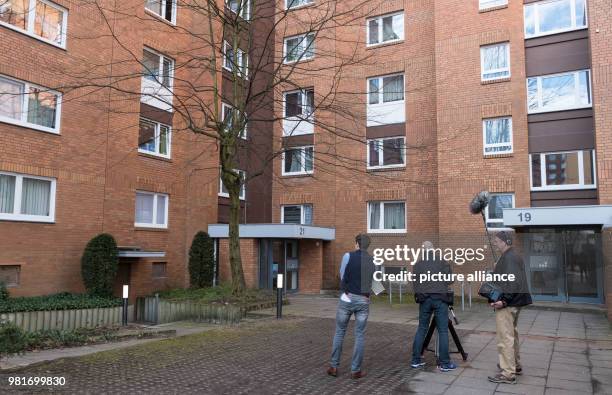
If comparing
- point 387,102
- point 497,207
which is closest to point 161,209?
point 387,102

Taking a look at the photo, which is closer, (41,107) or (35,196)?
(35,196)

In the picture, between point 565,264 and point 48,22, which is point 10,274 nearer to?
point 48,22

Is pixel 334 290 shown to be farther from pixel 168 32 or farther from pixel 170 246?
pixel 168 32

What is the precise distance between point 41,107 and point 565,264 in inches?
690

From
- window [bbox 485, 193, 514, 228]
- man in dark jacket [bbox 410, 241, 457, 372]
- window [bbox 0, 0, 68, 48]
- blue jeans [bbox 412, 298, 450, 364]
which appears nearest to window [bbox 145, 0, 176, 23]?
window [bbox 0, 0, 68, 48]

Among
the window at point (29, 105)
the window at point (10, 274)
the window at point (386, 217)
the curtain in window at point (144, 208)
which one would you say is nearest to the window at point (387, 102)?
the window at point (386, 217)

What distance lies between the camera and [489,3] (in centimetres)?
1858

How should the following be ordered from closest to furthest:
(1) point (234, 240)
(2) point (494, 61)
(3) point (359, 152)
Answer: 1. (1) point (234, 240)
2. (2) point (494, 61)
3. (3) point (359, 152)

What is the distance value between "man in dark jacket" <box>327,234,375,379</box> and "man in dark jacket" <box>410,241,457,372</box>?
0.99 m

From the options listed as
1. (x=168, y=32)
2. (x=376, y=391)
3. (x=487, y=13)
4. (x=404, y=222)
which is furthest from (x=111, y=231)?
(x=487, y=13)

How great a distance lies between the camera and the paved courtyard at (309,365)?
251 inches

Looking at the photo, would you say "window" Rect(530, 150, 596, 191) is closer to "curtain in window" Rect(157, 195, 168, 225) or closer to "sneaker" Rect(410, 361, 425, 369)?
"sneaker" Rect(410, 361, 425, 369)

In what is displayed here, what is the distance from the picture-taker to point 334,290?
21000 mm

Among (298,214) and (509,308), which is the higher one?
(298,214)
